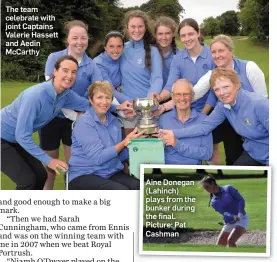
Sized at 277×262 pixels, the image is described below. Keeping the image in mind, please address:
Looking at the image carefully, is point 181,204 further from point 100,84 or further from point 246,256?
point 100,84

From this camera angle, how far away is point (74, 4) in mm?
2912

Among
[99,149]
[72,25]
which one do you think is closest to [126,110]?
[99,149]

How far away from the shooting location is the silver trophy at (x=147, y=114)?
290cm

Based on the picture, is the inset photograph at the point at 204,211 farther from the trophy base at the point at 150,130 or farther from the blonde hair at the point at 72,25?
the blonde hair at the point at 72,25

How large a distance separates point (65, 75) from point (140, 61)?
0.48 metres

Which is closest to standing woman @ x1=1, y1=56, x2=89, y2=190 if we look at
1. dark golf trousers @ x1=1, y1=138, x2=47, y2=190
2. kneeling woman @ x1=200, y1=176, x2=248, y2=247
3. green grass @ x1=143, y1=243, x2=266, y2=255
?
dark golf trousers @ x1=1, y1=138, x2=47, y2=190

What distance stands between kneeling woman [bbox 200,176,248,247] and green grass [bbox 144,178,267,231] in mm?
28

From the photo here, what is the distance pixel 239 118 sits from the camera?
2.88 m

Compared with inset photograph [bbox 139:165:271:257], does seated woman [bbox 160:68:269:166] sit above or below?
above

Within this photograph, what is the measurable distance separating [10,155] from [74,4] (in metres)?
1.03

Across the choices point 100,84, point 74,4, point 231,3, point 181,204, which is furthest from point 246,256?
point 74,4

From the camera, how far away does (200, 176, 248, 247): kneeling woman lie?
2.94 m

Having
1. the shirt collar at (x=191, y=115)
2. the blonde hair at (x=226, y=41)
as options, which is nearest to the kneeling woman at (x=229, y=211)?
the shirt collar at (x=191, y=115)

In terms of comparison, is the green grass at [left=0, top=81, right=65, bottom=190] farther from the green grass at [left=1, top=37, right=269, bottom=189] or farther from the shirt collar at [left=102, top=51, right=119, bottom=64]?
the shirt collar at [left=102, top=51, right=119, bottom=64]
